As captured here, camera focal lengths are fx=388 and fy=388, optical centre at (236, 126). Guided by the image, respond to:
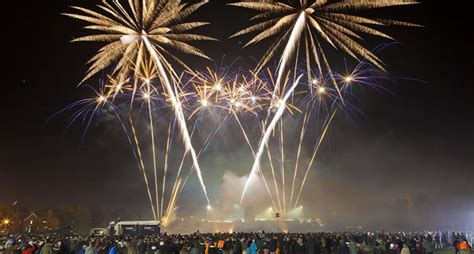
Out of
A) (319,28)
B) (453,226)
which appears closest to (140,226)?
(319,28)

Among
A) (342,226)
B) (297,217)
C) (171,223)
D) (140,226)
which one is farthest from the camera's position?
(342,226)

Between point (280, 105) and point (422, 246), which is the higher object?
point (280, 105)

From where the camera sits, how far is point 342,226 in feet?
404

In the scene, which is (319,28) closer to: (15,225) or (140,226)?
(140,226)

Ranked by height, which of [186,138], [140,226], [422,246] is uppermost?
[186,138]

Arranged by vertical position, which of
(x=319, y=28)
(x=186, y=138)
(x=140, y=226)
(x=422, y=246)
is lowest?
(x=422, y=246)

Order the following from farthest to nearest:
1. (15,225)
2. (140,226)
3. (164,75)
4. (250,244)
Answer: (15,225) < (140,226) < (164,75) < (250,244)

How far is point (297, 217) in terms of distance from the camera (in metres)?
116

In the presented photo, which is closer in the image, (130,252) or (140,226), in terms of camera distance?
(130,252)

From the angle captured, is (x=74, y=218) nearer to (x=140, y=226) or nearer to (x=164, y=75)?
(x=140, y=226)

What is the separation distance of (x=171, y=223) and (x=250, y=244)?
92.2m

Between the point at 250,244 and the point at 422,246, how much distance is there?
39.3 feet

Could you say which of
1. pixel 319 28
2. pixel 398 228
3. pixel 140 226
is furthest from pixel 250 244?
pixel 398 228

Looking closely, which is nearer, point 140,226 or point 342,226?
point 140,226
